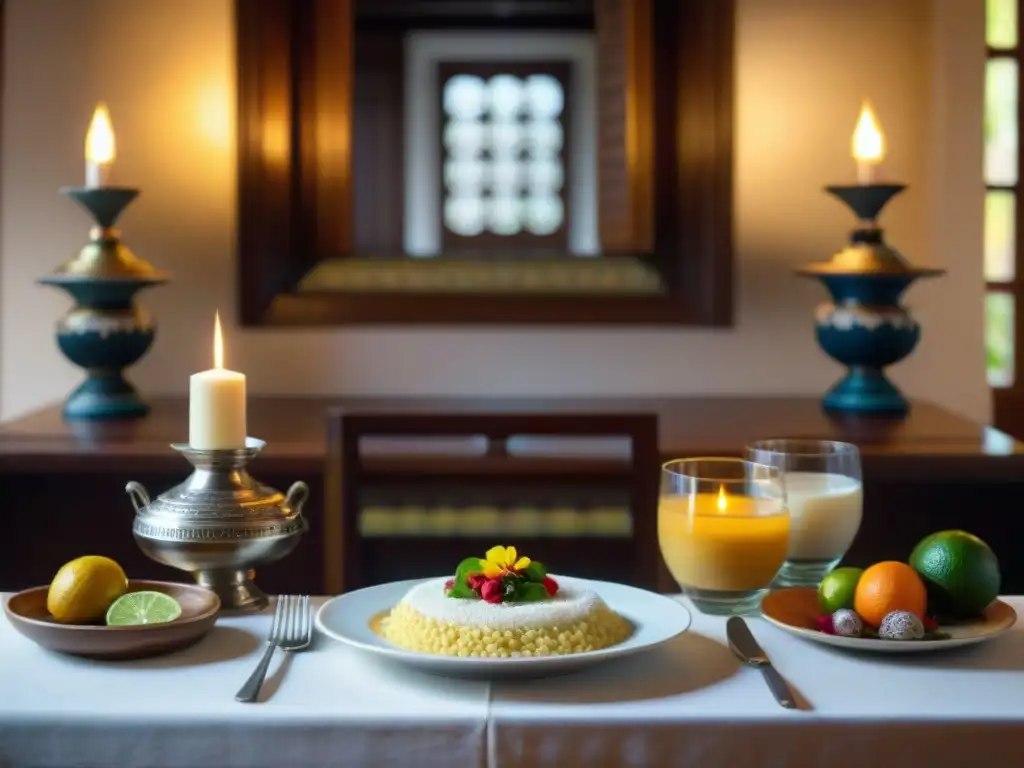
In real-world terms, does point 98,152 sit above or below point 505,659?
above

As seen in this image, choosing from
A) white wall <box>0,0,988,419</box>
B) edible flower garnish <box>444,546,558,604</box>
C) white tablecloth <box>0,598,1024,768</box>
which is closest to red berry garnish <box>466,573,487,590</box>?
edible flower garnish <box>444,546,558,604</box>

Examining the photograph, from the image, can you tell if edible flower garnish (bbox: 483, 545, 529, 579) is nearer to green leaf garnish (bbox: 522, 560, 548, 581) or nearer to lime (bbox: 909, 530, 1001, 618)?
green leaf garnish (bbox: 522, 560, 548, 581)

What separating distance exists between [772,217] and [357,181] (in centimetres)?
83

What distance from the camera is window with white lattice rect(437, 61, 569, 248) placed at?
2.85 m

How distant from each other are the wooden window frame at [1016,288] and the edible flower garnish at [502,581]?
1752 millimetres

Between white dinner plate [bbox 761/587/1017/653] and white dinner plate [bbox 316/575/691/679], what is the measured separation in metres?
0.08

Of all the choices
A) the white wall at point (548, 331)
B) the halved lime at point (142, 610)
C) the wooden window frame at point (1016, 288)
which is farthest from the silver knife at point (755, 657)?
the wooden window frame at point (1016, 288)

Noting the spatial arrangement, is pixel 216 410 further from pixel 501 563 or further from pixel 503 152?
pixel 503 152

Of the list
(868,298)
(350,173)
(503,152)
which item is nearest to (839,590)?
(868,298)

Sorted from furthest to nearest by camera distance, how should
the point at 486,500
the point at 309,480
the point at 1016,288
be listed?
the point at 1016,288, the point at 309,480, the point at 486,500

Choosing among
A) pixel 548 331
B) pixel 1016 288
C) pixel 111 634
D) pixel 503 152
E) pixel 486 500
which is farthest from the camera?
pixel 503 152

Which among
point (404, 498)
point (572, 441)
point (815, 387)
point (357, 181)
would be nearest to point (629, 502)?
point (404, 498)

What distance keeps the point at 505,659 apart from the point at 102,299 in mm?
→ 1382

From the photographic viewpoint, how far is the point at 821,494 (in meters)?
1.23
